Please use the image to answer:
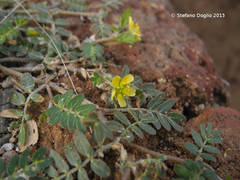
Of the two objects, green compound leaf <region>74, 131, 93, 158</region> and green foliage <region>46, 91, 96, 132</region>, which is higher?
green foliage <region>46, 91, 96, 132</region>

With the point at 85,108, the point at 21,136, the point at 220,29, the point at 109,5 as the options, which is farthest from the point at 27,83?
the point at 220,29

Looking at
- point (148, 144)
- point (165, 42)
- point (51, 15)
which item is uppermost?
point (51, 15)

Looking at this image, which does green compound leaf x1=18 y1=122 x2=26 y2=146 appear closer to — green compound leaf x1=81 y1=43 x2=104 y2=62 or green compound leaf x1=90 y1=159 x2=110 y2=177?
green compound leaf x1=90 y1=159 x2=110 y2=177

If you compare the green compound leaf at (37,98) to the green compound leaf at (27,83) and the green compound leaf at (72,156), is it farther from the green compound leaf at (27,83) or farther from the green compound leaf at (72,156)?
the green compound leaf at (72,156)

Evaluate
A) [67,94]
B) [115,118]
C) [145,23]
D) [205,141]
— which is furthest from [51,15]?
[205,141]

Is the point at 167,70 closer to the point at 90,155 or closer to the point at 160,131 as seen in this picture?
the point at 160,131

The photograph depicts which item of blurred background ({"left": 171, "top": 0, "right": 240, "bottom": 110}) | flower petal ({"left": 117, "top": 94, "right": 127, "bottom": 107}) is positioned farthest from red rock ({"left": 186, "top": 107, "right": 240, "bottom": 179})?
blurred background ({"left": 171, "top": 0, "right": 240, "bottom": 110})
